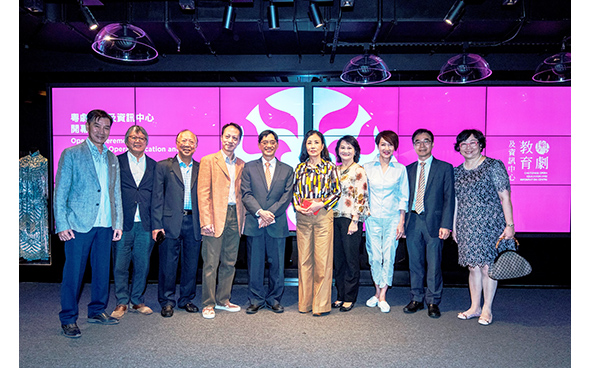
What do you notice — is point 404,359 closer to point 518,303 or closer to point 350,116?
point 518,303

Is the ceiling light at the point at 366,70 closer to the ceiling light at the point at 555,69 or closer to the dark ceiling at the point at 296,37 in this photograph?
the dark ceiling at the point at 296,37

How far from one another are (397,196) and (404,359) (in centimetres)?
168

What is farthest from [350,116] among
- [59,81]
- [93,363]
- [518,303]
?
[59,81]

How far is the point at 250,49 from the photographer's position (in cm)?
550

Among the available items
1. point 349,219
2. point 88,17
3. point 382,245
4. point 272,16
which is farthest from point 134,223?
point 272,16

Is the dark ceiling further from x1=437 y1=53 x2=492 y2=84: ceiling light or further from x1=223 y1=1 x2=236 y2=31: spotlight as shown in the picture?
x1=437 y1=53 x2=492 y2=84: ceiling light

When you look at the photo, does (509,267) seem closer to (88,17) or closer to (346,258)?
(346,258)

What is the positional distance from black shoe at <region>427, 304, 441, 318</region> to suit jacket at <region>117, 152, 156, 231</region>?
3045 mm

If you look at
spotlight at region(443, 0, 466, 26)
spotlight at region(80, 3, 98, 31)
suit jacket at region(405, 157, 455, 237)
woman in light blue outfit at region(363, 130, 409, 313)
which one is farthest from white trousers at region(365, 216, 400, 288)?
spotlight at region(80, 3, 98, 31)

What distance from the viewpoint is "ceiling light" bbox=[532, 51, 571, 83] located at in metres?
4.43

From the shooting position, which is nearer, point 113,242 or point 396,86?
point 113,242

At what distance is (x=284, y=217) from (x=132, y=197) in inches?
62.4

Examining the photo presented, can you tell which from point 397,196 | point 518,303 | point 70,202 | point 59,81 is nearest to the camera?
point 70,202

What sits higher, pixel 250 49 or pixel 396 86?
pixel 250 49
